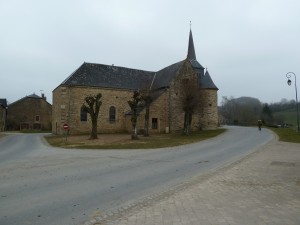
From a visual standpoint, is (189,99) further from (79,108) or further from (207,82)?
(79,108)

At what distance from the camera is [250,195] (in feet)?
26.4

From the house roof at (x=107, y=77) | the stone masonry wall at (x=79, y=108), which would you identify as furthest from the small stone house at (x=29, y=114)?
the house roof at (x=107, y=77)

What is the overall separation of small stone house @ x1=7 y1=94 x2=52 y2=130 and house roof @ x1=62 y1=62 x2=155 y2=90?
87.9ft

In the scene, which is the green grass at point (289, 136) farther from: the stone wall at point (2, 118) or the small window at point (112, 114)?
the stone wall at point (2, 118)

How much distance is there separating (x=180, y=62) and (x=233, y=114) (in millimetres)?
55770

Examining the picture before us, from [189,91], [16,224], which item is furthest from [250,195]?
[189,91]

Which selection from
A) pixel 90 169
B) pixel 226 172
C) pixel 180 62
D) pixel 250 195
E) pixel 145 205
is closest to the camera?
pixel 145 205

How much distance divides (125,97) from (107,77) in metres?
3.40

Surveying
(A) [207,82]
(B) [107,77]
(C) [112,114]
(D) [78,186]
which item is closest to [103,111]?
(C) [112,114]

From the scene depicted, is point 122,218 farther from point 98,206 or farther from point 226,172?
point 226,172

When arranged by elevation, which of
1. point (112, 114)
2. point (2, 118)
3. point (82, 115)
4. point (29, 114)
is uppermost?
point (29, 114)

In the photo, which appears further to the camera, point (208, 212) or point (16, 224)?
point (208, 212)

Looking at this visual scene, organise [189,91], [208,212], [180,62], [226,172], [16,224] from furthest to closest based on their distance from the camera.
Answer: [180,62] → [189,91] → [226,172] → [208,212] → [16,224]

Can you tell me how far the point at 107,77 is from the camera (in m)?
41.8
